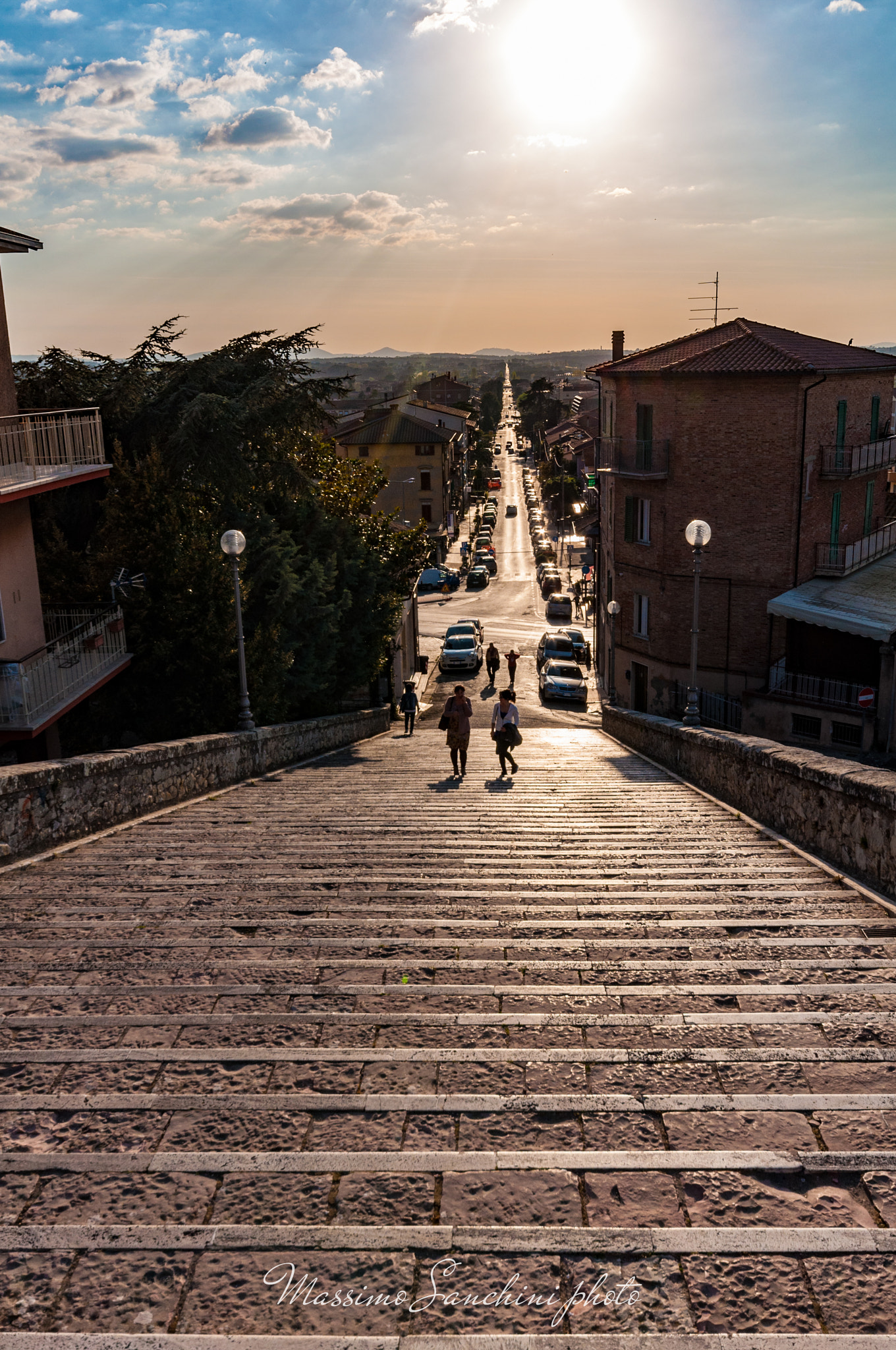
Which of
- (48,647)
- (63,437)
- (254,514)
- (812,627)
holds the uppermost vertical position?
(63,437)

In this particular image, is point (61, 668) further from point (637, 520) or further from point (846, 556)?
point (846, 556)

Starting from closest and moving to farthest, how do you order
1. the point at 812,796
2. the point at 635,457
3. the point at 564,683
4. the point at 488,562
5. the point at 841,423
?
the point at 812,796 → the point at 841,423 → the point at 635,457 → the point at 564,683 → the point at 488,562

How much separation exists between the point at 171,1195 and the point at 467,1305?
1161mm

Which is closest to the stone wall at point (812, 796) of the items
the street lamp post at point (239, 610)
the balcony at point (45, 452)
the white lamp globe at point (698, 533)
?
the white lamp globe at point (698, 533)

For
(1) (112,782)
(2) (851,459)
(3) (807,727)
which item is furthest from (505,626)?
(1) (112,782)

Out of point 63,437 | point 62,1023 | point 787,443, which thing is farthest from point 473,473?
point 62,1023

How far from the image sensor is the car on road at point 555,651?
40188 mm

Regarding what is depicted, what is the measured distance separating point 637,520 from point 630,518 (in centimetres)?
28

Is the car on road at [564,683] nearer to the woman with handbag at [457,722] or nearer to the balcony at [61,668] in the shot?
the woman with handbag at [457,722]

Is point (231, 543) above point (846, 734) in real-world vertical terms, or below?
above

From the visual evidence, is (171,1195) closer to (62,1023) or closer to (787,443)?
(62,1023)

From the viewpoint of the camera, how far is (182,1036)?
4.57 m

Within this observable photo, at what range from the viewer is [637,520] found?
107 ft

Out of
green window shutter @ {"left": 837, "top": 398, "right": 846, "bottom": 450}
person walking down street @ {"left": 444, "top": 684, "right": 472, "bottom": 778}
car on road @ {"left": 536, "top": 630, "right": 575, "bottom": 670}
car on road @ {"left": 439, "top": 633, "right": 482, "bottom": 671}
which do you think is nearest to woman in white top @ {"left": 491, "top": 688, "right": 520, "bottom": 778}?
person walking down street @ {"left": 444, "top": 684, "right": 472, "bottom": 778}
